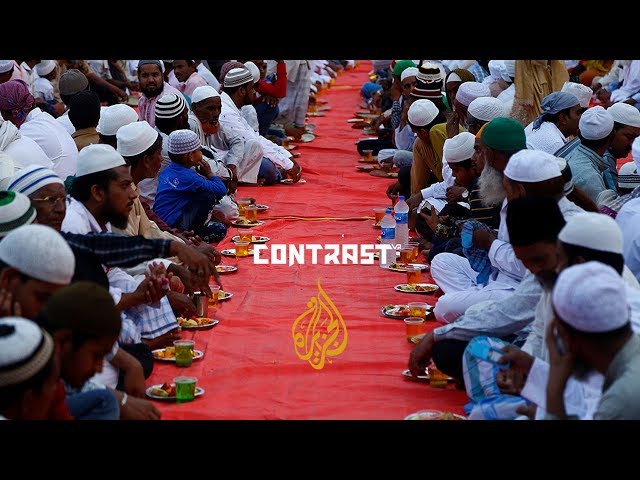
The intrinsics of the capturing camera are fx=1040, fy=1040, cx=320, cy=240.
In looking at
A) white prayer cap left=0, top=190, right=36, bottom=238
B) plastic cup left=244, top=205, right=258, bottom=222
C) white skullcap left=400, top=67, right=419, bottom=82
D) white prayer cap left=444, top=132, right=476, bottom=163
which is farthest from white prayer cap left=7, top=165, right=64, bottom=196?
white skullcap left=400, top=67, right=419, bottom=82

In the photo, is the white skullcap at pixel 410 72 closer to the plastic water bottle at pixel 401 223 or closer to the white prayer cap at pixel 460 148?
the plastic water bottle at pixel 401 223

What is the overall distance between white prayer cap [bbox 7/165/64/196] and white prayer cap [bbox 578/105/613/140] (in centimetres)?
332

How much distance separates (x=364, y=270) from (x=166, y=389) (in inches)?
94.6

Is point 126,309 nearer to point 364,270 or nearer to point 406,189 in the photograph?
point 364,270

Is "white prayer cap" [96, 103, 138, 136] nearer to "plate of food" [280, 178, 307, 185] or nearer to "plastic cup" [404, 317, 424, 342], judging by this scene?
"plastic cup" [404, 317, 424, 342]

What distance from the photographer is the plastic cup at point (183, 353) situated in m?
4.73

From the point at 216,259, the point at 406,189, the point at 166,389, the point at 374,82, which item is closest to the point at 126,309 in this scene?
the point at 166,389

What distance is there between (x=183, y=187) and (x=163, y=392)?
269 cm

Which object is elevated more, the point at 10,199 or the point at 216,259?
the point at 10,199

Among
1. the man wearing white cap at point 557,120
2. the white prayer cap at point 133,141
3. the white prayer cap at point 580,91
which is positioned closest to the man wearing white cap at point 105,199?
the white prayer cap at point 133,141

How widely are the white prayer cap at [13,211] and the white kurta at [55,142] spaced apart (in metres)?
2.65
